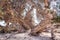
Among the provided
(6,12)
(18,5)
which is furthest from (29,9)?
(6,12)

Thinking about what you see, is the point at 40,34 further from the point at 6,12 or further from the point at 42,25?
the point at 6,12

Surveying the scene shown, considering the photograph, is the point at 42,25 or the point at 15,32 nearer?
the point at 42,25

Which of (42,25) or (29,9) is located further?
(29,9)

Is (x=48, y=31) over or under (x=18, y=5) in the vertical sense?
under

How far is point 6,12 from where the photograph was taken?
21.2 feet

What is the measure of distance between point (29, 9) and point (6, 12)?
3.23ft

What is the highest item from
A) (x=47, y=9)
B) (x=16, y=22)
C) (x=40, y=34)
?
(x=47, y=9)

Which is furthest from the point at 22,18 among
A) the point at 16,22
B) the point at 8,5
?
the point at 8,5

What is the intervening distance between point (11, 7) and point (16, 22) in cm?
60

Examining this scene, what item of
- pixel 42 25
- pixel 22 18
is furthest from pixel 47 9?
pixel 22 18

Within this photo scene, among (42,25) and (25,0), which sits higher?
(25,0)

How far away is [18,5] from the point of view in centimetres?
663

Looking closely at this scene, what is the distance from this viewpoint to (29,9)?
701 cm

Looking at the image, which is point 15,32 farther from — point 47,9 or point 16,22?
point 47,9
